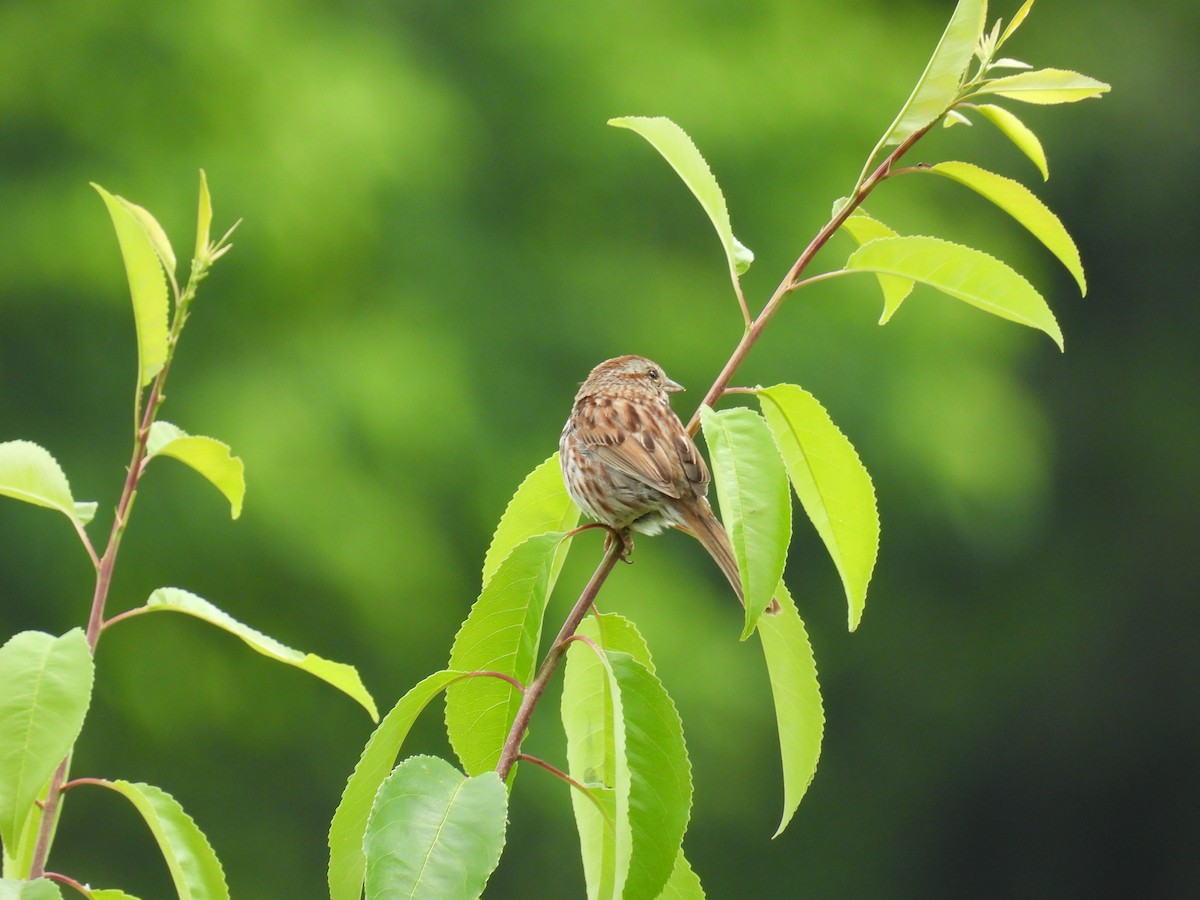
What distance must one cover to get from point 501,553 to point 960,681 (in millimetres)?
9630

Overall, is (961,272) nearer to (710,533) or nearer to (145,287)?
(145,287)

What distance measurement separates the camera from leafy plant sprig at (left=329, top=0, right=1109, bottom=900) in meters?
1.13

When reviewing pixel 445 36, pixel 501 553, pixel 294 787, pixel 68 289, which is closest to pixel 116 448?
pixel 68 289

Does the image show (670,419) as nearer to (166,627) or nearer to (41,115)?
(166,627)

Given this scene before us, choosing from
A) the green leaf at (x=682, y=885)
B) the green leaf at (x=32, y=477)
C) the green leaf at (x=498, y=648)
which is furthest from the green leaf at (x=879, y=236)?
the green leaf at (x=32, y=477)

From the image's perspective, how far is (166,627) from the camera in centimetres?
777

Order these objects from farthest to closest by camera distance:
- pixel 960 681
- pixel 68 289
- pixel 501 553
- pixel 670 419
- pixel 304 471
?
pixel 960 681 < pixel 68 289 < pixel 304 471 < pixel 670 419 < pixel 501 553

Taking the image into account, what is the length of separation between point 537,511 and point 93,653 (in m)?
0.55

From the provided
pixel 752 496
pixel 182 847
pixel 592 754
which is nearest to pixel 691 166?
pixel 752 496

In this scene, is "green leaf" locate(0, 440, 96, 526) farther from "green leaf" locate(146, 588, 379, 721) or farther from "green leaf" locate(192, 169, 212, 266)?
"green leaf" locate(192, 169, 212, 266)

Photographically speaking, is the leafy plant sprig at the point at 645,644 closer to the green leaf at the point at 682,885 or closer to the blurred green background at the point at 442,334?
the green leaf at the point at 682,885

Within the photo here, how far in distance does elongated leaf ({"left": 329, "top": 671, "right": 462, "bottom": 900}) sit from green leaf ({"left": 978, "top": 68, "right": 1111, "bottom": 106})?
0.71 m

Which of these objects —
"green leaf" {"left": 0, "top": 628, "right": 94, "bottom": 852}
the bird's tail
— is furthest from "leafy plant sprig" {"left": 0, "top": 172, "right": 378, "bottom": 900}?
A: the bird's tail

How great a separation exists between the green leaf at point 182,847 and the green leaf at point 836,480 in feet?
1.96
